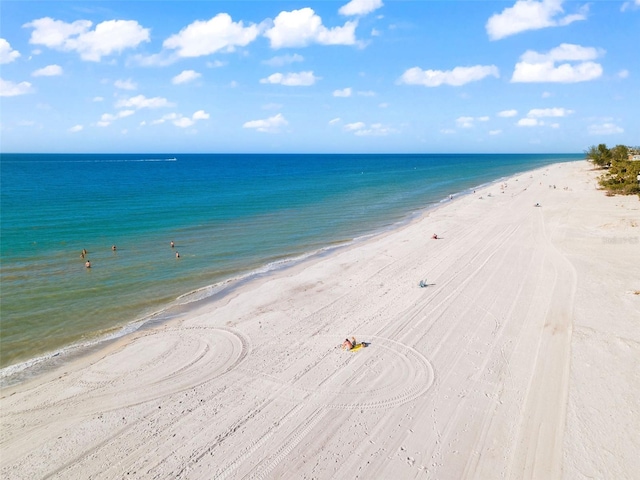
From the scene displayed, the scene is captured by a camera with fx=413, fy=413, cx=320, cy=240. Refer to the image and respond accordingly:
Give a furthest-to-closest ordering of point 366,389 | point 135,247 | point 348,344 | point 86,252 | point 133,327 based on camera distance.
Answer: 1. point 135,247
2. point 86,252
3. point 133,327
4. point 348,344
5. point 366,389

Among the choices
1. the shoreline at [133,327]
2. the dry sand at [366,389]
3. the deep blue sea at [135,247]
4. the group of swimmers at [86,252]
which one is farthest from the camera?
the group of swimmers at [86,252]

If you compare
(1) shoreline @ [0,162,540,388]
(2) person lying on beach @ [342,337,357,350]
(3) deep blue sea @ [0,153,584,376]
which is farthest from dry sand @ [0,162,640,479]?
(3) deep blue sea @ [0,153,584,376]

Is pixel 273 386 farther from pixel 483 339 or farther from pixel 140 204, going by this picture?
pixel 140 204

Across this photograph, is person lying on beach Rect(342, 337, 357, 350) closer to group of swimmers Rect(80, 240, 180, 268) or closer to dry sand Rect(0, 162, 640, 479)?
dry sand Rect(0, 162, 640, 479)

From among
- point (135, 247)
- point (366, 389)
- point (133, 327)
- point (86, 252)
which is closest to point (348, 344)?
point (366, 389)

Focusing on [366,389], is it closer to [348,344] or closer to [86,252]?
[348,344]

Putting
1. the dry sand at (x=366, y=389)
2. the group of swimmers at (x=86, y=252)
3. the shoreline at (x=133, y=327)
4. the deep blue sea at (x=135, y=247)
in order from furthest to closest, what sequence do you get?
the group of swimmers at (x=86, y=252) → the deep blue sea at (x=135, y=247) → the shoreline at (x=133, y=327) → the dry sand at (x=366, y=389)

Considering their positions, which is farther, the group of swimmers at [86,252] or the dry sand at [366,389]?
the group of swimmers at [86,252]

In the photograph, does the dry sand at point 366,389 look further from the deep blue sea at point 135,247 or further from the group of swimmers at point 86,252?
the group of swimmers at point 86,252

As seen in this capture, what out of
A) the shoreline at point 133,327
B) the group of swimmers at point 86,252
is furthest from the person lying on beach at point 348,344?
the group of swimmers at point 86,252

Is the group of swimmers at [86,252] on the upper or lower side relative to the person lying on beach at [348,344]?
upper
